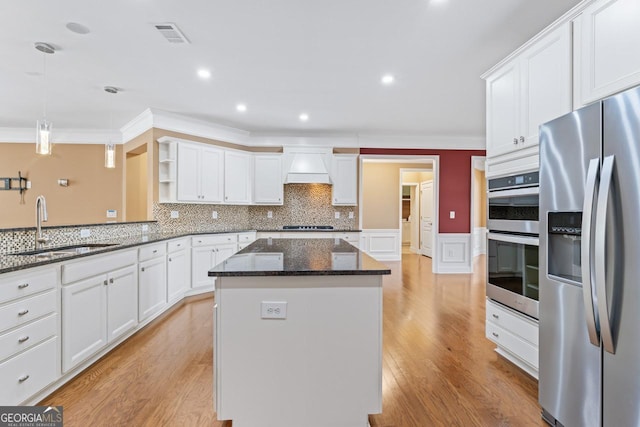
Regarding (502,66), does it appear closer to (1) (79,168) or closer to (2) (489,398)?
(2) (489,398)

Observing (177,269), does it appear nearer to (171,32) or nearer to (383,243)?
(171,32)

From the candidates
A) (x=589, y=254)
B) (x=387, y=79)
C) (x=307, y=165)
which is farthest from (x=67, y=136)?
(x=589, y=254)

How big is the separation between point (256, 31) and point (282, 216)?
12.6 feet

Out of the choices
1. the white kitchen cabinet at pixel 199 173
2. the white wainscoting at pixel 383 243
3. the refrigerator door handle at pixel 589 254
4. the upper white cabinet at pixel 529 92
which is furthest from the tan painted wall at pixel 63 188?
the refrigerator door handle at pixel 589 254

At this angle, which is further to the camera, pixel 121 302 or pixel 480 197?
pixel 480 197

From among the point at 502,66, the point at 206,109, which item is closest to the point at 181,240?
the point at 206,109

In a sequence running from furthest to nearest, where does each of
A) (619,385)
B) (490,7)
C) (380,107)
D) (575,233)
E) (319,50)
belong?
(380,107)
(319,50)
(490,7)
(575,233)
(619,385)

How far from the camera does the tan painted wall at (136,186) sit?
5.68 metres

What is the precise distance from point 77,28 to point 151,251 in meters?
2.10

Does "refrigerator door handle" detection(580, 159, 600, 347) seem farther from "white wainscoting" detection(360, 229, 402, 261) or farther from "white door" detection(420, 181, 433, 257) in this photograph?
"white door" detection(420, 181, 433, 257)

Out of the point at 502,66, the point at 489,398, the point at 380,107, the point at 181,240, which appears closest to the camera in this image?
the point at 489,398

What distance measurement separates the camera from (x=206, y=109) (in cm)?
450

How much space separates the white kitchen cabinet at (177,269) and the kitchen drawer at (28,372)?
5.89ft

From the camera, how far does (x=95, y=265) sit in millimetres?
2439
